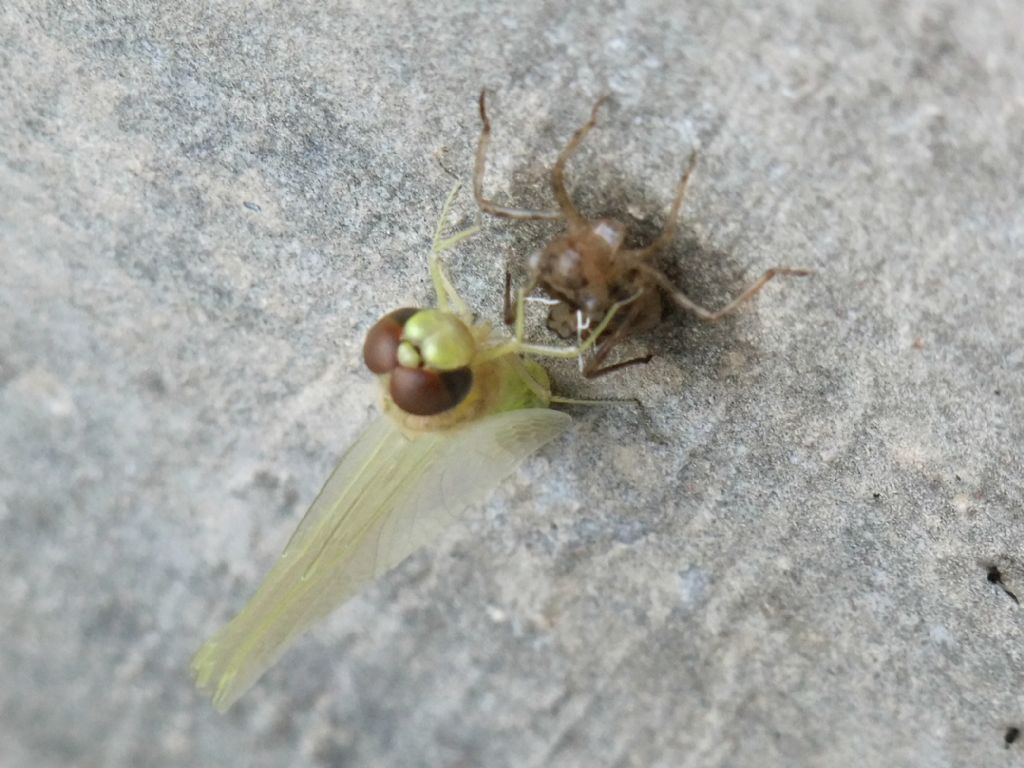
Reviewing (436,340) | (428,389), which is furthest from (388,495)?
(436,340)

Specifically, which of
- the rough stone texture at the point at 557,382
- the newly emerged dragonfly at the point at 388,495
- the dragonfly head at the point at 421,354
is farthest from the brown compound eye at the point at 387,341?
the rough stone texture at the point at 557,382

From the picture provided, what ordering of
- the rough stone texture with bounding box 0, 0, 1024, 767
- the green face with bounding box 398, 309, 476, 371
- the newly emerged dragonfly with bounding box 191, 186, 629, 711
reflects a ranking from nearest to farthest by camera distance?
1. the rough stone texture with bounding box 0, 0, 1024, 767
2. the green face with bounding box 398, 309, 476, 371
3. the newly emerged dragonfly with bounding box 191, 186, 629, 711

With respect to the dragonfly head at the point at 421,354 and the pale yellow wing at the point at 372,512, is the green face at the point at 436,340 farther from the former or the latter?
the pale yellow wing at the point at 372,512

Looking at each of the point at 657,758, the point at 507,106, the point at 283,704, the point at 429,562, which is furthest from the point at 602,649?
the point at 507,106

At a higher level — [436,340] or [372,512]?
[436,340]

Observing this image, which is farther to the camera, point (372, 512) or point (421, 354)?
point (372, 512)

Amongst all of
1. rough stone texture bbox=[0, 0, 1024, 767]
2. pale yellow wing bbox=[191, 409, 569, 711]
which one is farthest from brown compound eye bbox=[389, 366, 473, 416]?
rough stone texture bbox=[0, 0, 1024, 767]

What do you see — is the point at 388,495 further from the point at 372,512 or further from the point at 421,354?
the point at 421,354

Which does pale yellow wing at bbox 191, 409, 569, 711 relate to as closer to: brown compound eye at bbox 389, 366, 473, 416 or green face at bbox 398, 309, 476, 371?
brown compound eye at bbox 389, 366, 473, 416
